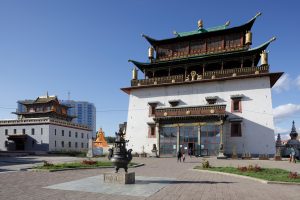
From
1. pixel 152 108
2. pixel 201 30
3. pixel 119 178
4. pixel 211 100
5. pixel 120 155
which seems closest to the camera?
pixel 119 178

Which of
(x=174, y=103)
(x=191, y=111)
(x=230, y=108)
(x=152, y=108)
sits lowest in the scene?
(x=191, y=111)

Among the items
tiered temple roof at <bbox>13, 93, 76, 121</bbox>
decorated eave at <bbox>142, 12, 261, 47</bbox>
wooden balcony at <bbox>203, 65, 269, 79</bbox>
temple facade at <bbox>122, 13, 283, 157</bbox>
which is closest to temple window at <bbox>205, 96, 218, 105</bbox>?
temple facade at <bbox>122, 13, 283, 157</bbox>

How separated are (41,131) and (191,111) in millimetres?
34047

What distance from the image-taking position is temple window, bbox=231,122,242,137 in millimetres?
34188

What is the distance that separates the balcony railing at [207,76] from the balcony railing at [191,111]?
6.03 metres

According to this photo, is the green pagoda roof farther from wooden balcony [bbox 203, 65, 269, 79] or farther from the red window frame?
the red window frame

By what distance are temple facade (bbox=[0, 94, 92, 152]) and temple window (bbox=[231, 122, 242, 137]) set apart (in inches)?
1433

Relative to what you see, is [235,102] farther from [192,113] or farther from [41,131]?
[41,131]

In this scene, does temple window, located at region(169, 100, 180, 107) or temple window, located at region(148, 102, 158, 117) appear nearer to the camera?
temple window, located at region(169, 100, 180, 107)

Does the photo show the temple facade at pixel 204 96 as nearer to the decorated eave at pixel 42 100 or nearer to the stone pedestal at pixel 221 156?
the stone pedestal at pixel 221 156

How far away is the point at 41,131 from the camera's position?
52625mm

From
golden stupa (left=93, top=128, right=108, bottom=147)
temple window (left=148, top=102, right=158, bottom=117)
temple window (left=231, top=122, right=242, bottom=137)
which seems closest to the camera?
temple window (left=231, top=122, right=242, bottom=137)

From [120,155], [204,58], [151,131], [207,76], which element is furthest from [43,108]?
[120,155]

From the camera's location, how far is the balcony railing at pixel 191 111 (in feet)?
108
